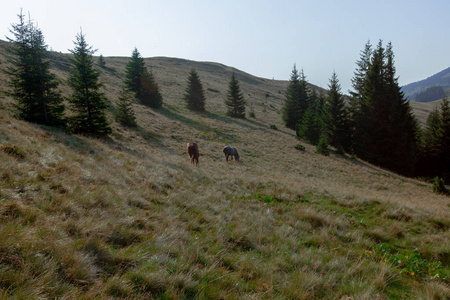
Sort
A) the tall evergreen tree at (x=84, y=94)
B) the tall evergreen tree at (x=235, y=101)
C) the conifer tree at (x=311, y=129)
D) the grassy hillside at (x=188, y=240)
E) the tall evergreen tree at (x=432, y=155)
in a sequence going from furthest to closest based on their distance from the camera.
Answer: the tall evergreen tree at (x=235, y=101), the conifer tree at (x=311, y=129), the tall evergreen tree at (x=432, y=155), the tall evergreen tree at (x=84, y=94), the grassy hillside at (x=188, y=240)

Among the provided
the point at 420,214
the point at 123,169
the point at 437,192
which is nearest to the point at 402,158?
the point at 437,192

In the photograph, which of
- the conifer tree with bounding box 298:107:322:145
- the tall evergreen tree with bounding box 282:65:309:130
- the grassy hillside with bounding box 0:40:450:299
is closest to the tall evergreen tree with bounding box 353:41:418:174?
the conifer tree with bounding box 298:107:322:145

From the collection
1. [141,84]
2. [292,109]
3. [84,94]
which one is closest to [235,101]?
[292,109]

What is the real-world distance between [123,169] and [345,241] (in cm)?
735

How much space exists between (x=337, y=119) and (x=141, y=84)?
33.3m

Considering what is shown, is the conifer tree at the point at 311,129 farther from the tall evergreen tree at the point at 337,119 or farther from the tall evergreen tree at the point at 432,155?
the tall evergreen tree at the point at 432,155

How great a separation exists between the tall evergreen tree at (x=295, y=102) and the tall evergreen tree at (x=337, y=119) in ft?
30.3

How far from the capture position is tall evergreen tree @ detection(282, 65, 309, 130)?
1674 inches

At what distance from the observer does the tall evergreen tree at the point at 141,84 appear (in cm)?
3619

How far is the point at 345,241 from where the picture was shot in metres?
5.15

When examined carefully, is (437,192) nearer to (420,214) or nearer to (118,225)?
(420,214)

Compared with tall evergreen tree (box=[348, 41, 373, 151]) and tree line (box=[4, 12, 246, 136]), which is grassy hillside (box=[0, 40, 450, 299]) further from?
tall evergreen tree (box=[348, 41, 373, 151])

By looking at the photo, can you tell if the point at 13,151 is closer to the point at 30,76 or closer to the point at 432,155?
the point at 30,76

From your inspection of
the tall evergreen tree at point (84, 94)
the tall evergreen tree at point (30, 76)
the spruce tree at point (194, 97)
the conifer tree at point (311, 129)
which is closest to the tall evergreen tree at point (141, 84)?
the spruce tree at point (194, 97)
